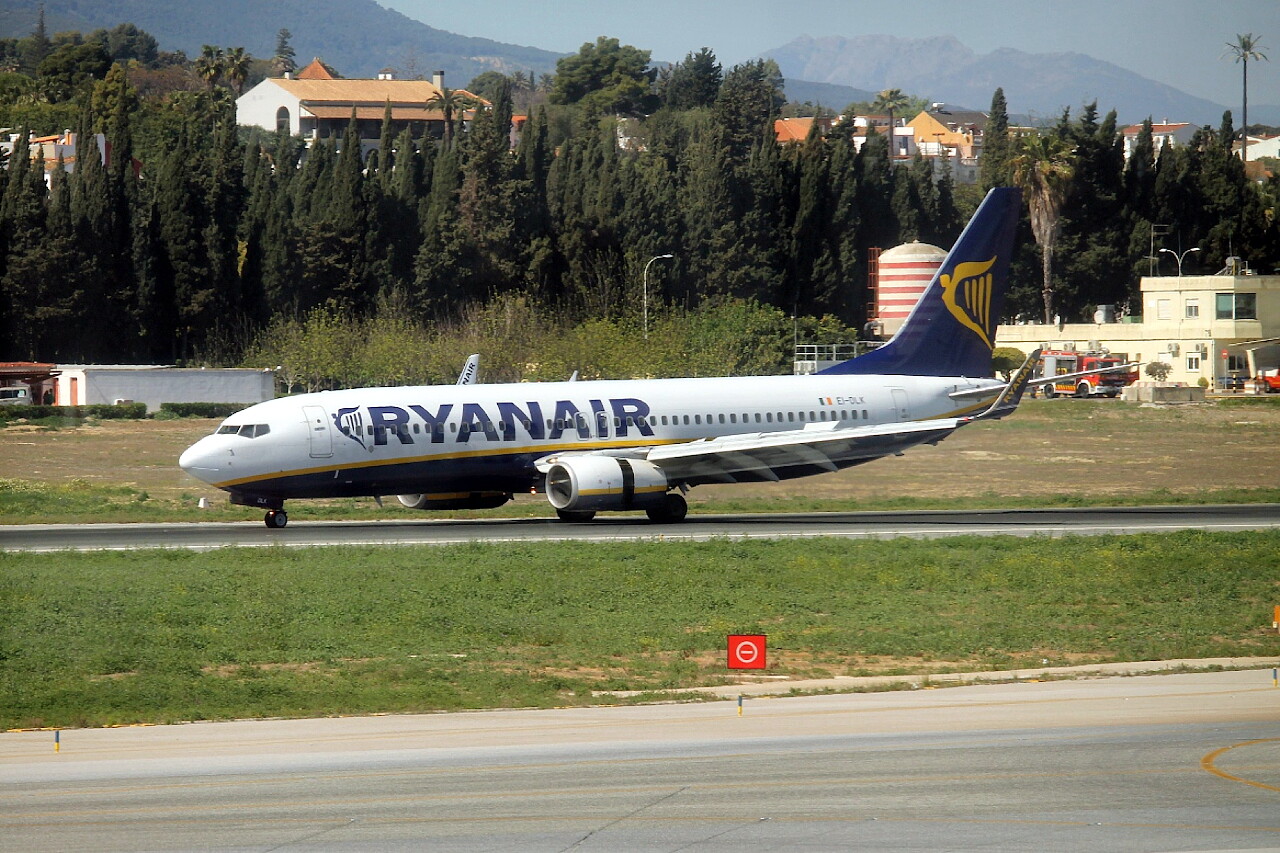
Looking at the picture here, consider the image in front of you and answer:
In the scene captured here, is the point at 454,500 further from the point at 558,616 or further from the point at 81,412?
the point at 81,412

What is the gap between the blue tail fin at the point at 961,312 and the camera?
158 feet

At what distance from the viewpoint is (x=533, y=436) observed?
1607 inches

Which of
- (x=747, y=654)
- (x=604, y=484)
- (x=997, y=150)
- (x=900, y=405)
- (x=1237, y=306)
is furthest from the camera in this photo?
(x=997, y=150)


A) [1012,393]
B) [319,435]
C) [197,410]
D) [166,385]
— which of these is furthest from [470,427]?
[166,385]

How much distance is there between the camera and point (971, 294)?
49312 mm

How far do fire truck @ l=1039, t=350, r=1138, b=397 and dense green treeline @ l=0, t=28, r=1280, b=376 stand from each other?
18101 millimetres

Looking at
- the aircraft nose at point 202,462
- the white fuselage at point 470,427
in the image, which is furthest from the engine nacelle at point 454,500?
the aircraft nose at point 202,462

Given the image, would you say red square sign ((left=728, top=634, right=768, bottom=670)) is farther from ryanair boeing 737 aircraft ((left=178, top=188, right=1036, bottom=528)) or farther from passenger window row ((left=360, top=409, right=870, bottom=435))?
passenger window row ((left=360, top=409, right=870, bottom=435))

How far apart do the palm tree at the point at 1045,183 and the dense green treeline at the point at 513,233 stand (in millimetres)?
1296

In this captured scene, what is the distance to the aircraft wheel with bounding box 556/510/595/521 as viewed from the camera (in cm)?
4043

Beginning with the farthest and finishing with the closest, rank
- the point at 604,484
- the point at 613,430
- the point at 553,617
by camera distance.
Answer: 1. the point at 613,430
2. the point at 604,484
3. the point at 553,617

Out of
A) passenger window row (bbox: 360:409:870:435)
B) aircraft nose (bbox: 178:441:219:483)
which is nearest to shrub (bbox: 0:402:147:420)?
aircraft nose (bbox: 178:441:219:483)

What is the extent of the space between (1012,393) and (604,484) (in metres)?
12.3

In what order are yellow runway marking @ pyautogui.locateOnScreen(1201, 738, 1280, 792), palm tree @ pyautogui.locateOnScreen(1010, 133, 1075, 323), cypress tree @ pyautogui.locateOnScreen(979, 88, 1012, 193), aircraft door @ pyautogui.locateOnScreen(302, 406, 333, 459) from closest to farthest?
yellow runway marking @ pyautogui.locateOnScreen(1201, 738, 1280, 792)
aircraft door @ pyautogui.locateOnScreen(302, 406, 333, 459)
palm tree @ pyautogui.locateOnScreen(1010, 133, 1075, 323)
cypress tree @ pyautogui.locateOnScreen(979, 88, 1012, 193)
